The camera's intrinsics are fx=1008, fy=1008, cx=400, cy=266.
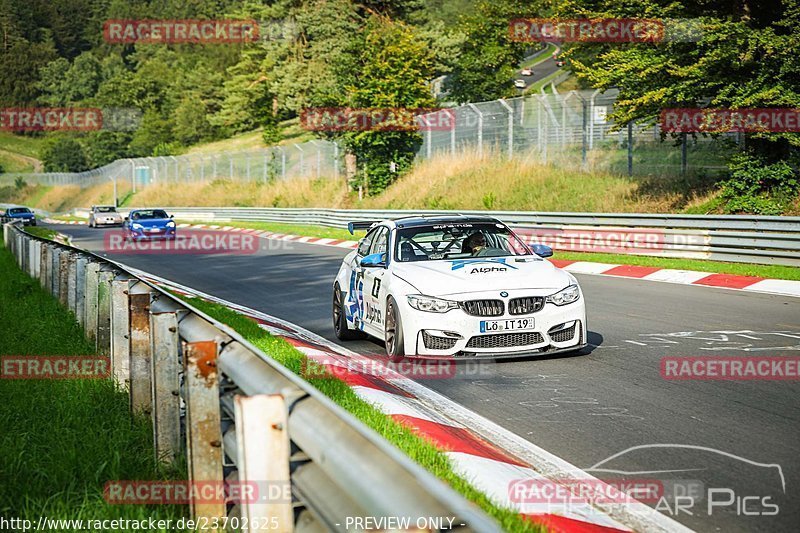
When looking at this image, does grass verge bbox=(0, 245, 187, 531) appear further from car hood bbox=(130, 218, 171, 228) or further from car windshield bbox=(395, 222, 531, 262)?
car hood bbox=(130, 218, 171, 228)

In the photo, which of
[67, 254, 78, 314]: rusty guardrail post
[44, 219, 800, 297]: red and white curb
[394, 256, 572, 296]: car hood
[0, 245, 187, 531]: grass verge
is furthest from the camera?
[44, 219, 800, 297]: red and white curb

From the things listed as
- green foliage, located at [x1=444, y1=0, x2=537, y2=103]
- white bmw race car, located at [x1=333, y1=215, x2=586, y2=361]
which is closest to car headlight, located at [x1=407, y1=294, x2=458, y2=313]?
white bmw race car, located at [x1=333, y1=215, x2=586, y2=361]

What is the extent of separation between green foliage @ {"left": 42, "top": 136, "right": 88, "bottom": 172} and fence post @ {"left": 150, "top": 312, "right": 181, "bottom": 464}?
13631cm

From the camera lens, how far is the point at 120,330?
23.2 feet

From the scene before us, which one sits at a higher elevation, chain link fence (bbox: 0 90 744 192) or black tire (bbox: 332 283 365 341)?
chain link fence (bbox: 0 90 744 192)

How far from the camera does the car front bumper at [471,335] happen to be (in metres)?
9.33

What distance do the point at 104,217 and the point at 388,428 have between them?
178ft

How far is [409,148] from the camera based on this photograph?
4444 cm

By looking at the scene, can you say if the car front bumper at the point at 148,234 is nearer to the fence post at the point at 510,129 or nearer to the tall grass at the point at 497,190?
the tall grass at the point at 497,190

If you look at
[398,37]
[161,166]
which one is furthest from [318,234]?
[161,166]

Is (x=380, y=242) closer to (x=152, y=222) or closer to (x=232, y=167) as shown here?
(x=152, y=222)

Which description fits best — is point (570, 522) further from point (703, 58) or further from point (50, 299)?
point (703, 58)

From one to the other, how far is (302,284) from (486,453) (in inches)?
508

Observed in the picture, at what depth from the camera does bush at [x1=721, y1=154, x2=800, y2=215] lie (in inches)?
845
